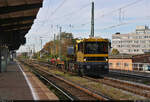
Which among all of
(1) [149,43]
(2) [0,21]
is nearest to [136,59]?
(2) [0,21]

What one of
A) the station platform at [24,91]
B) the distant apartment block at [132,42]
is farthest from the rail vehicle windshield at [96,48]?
the distant apartment block at [132,42]

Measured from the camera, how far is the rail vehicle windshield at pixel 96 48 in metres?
17.4

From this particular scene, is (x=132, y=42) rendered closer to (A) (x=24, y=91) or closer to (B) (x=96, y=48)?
(B) (x=96, y=48)

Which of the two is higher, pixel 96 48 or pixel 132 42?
pixel 132 42

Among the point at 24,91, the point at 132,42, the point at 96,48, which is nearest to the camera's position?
the point at 24,91

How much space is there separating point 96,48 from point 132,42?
3630 inches

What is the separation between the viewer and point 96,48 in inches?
690

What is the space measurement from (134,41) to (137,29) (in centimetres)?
1715

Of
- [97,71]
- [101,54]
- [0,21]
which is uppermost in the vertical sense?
[0,21]

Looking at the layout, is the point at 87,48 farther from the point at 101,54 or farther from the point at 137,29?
the point at 137,29

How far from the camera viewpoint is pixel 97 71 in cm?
1712

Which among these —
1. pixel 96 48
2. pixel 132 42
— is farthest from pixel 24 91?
pixel 132 42

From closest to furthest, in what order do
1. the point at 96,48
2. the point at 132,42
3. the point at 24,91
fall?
the point at 24,91 < the point at 96,48 < the point at 132,42

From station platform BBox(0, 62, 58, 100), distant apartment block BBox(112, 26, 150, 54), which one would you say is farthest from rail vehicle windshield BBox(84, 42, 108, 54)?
distant apartment block BBox(112, 26, 150, 54)
